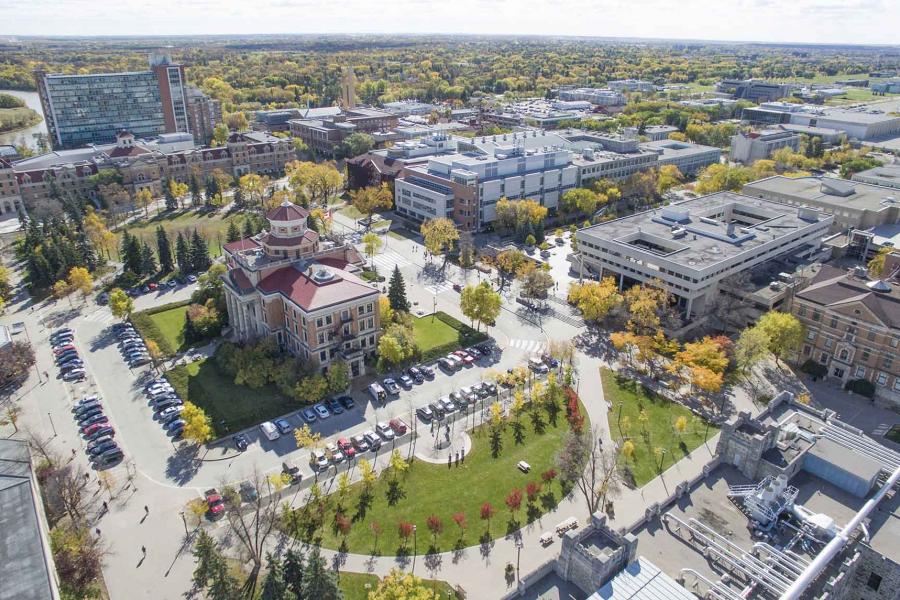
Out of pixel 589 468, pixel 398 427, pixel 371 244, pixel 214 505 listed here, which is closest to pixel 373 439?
pixel 398 427

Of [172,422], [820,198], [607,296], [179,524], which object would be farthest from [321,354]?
[820,198]

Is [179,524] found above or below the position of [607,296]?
below

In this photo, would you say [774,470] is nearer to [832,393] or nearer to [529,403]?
[529,403]

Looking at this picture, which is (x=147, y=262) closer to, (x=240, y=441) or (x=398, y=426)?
(x=240, y=441)

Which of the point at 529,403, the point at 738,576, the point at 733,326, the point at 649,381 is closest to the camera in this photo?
the point at 738,576

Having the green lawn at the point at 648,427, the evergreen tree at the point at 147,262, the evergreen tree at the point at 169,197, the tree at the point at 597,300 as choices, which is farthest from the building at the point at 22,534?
the evergreen tree at the point at 169,197

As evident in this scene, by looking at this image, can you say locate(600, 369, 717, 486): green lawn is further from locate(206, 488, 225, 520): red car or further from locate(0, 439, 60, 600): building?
locate(0, 439, 60, 600): building

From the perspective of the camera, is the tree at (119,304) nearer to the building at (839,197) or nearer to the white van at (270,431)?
Answer: the white van at (270,431)
